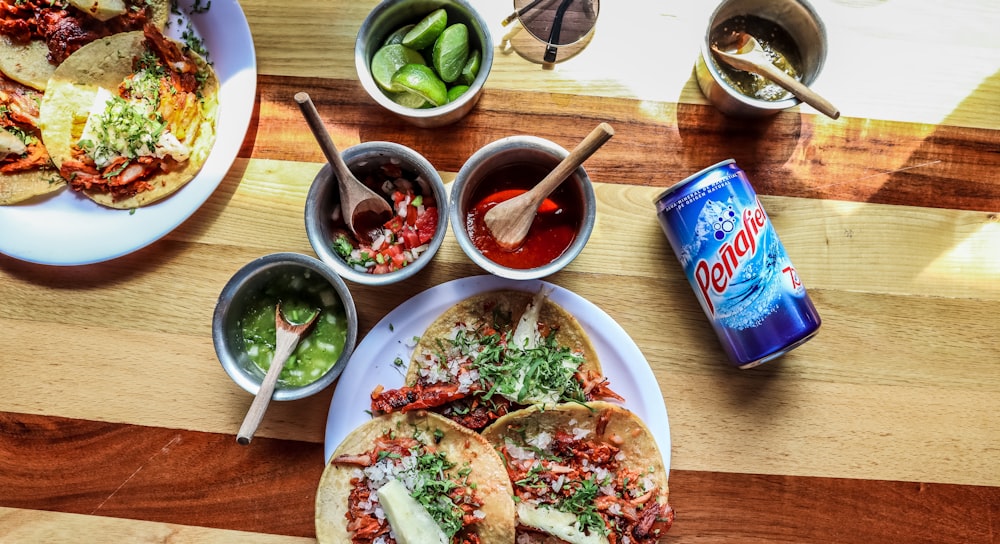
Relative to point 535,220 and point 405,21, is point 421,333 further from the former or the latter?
point 405,21

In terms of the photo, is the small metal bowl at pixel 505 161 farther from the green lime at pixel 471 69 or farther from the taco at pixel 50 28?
the taco at pixel 50 28

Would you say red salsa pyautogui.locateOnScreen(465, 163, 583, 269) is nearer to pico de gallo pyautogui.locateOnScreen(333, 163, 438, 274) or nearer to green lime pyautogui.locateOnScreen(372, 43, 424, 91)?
pico de gallo pyautogui.locateOnScreen(333, 163, 438, 274)

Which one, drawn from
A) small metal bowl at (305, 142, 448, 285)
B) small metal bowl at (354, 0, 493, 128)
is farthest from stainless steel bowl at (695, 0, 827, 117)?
small metal bowl at (305, 142, 448, 285)

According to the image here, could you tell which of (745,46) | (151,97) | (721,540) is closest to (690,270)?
(745,46)

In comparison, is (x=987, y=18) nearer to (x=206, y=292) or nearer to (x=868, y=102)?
(x=868, y=102)

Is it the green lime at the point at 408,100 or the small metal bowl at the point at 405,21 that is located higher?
the small metal bowl at the point at 405,21

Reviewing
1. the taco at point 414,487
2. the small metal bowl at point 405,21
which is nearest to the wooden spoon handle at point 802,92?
the small metal bowl at point 405,21

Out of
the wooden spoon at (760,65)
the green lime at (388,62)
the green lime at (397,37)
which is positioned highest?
the green lime at (397,37)

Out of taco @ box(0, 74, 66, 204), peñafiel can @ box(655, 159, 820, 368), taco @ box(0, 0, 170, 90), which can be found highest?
taco @ box(0, 0, 170, 90)
